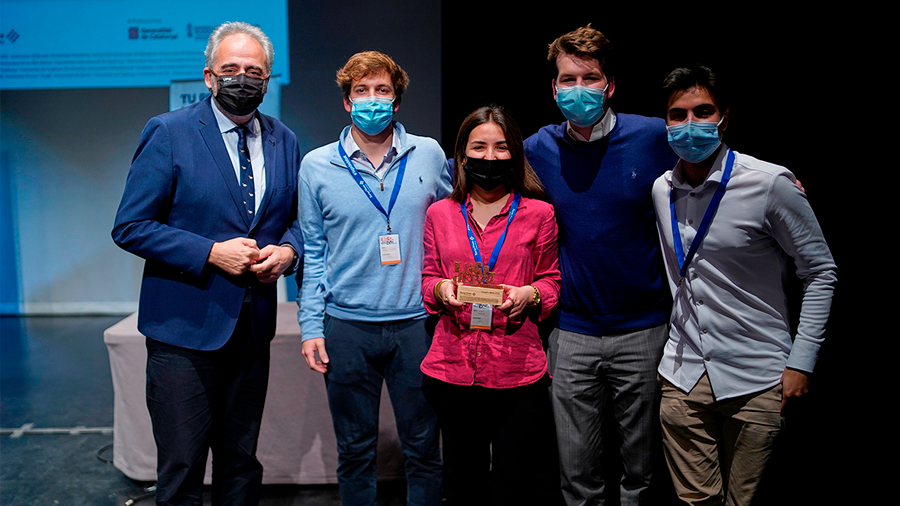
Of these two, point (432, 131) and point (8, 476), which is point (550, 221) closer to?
point (8, 476)

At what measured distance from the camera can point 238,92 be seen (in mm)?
1931

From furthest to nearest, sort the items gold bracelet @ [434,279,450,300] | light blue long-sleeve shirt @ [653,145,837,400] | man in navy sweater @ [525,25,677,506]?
man in navy sweater @ [525,25,677,506]
gold bracelet @ [434,279,450,300]
light blue long-sleeve shirt @ [653,145,837,400]

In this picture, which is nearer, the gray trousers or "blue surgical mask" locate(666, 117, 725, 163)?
"blue surgical mask" locate(666, 117, 725, 163)

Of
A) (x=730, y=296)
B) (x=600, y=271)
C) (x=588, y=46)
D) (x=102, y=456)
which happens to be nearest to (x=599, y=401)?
(x=600, y=271)

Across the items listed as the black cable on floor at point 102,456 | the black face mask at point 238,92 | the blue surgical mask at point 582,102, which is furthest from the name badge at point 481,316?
the black cable on floor at point 102,456

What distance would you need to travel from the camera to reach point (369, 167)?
204cm

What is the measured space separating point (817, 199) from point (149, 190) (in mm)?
2815

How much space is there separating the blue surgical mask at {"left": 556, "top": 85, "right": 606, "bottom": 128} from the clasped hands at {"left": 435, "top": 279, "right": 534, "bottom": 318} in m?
0.59

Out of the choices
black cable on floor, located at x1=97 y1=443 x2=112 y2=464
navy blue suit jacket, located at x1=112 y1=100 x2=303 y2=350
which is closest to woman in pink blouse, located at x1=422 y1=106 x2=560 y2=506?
navy blue suit jacket, located at x1=112 y1=100 x2=303 y2=350

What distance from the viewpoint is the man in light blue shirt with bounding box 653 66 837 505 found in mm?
1700

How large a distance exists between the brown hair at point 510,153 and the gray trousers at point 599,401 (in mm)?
512

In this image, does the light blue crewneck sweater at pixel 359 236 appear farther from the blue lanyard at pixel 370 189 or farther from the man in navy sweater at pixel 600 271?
the man in navy sweater at pixel 600 271

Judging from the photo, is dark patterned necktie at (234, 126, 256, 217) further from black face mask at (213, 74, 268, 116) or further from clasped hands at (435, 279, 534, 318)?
clasped hands at (435, 279, 534, 318)

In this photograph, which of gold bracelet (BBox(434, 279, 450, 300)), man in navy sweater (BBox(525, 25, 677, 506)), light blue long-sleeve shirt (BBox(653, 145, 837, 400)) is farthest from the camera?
man in navy sweater (BBox(525, 25, 677, 506))
